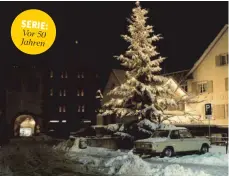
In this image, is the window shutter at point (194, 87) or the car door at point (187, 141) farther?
the window shutter at point (194, 87)

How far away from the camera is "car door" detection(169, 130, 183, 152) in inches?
866

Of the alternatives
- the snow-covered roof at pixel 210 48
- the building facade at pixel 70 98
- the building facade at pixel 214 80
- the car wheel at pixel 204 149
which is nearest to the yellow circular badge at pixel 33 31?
the car wheel at pixel 204 149

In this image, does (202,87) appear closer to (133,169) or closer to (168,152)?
(168,152)

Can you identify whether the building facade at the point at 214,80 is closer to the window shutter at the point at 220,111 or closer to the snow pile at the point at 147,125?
the window shutter at the point at 220,111

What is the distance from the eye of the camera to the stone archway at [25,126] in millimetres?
65562

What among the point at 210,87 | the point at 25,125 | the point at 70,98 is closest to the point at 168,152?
the point at 210,87

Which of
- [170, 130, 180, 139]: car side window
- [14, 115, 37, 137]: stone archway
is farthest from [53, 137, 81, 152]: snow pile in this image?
[14, 115, 37, 137]: stone archway

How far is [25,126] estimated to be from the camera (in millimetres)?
66688

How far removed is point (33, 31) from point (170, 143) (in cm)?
1015

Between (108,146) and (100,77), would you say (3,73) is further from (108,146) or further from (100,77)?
(108,146)

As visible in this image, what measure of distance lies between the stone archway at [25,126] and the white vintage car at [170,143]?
45.5 meters

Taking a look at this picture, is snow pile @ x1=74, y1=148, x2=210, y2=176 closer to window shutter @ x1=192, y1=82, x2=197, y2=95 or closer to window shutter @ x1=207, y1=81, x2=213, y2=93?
window shutter @ x1=207, y1=81, x2=213, y2=93

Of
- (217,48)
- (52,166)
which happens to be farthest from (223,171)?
(217,48)

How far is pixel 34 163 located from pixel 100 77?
52.5 meters
